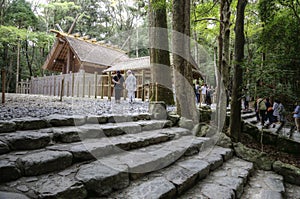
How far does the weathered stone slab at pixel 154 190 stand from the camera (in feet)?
6.84

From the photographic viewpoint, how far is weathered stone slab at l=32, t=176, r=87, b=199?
168 centimetres

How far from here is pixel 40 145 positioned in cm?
239

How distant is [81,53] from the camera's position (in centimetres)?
1446

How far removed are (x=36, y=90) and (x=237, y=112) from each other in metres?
15.9

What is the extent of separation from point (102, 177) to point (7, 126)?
4.66 feet

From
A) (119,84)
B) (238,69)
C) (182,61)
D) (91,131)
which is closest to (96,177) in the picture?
(91,131)

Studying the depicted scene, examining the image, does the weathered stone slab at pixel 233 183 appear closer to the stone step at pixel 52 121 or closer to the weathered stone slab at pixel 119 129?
the weathered stone slab at pixel 119 129

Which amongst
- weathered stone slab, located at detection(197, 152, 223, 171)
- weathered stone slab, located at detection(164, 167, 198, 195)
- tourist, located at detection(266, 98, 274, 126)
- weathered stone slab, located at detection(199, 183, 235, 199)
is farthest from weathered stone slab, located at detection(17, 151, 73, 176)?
tourist, located at detection(266, 98, 274, 126)

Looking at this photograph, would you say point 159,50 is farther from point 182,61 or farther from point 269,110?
point 269,110

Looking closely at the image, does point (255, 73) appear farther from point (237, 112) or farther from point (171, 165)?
point (171, 165)

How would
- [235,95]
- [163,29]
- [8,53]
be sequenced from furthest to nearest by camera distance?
[8,53]
[163,29]
[235,95]

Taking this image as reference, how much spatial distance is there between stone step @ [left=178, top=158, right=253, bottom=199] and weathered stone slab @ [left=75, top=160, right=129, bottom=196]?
0.80 metres

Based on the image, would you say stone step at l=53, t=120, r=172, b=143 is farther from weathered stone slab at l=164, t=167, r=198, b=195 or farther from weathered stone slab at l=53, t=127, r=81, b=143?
weathered stone slab at l=164, t=167, r=198, b=195

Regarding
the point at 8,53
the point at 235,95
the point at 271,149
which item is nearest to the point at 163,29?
the point at 235,95
